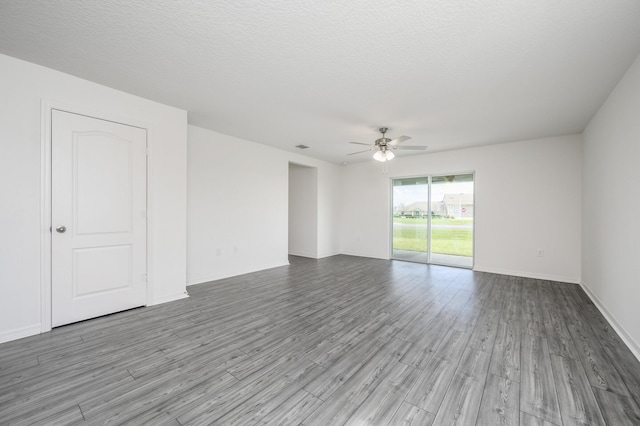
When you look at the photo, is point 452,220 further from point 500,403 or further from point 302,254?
point 500,403

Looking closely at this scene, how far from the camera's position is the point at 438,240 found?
609 cm

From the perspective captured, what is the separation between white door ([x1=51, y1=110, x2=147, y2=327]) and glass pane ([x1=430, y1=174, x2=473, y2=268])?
19.1ft

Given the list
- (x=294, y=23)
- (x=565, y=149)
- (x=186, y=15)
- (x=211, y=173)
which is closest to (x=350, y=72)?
(x=294, y=23)

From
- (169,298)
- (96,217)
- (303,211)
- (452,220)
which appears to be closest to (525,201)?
(452,220)

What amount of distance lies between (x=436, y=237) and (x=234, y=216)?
15.4 ft

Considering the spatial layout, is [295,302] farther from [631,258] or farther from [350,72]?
[631,258]

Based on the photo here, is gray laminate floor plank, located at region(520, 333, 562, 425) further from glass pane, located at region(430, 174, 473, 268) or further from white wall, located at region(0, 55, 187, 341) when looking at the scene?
white wall, located at region(0, 55, 187, 341)

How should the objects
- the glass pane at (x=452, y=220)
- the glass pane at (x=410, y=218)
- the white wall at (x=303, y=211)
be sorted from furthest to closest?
the white wall at (x=303, y=211) → the glass pane at (x=410, y=218) → the glass pane at (x=452, y=220)

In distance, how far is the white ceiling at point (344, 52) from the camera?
180cm

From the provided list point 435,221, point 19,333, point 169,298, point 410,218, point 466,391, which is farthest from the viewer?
point 410,218

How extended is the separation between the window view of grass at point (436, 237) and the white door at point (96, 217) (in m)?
5.61

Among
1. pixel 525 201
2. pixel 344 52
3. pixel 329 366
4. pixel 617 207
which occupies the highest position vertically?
pixel 344 52

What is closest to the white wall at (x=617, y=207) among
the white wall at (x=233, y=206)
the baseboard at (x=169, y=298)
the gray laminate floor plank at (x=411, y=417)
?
the gray laminate floor plank at (x=411, y=417)

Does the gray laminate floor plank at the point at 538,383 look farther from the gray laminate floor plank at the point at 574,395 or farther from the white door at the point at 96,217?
the white door at the point at 96,217
